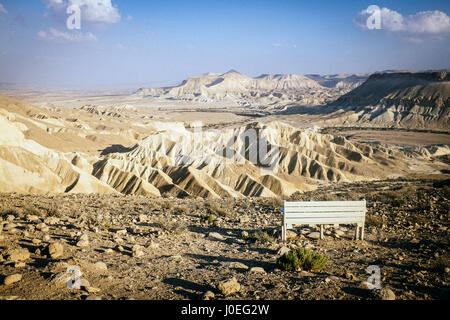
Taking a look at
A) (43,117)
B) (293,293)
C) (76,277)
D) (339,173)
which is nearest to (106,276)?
(76,277)

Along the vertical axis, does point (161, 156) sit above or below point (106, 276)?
below

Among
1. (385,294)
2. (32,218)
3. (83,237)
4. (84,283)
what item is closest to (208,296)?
(84,283)

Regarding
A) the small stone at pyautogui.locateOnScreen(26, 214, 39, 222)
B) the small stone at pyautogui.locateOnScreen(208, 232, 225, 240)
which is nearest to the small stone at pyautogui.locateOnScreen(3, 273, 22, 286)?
the small stone at pyautogui.locateOnScreen(26, 214, 39, 222)

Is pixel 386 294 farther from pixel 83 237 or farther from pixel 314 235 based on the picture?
pixel 83 237

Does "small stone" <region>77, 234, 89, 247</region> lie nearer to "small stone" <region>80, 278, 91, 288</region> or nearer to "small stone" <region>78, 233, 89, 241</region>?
"small stone" <region>78, 233, 89, 241</region>

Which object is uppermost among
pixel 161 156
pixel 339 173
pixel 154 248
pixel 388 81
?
pixel 388 81

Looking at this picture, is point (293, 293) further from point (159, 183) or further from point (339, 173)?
point (339, 173)

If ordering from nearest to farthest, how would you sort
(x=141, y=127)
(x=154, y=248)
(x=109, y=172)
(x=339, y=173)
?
(x=154, y=248) → (x=109, y=172) → (x=339, y=173) → (x=141, y=127)
